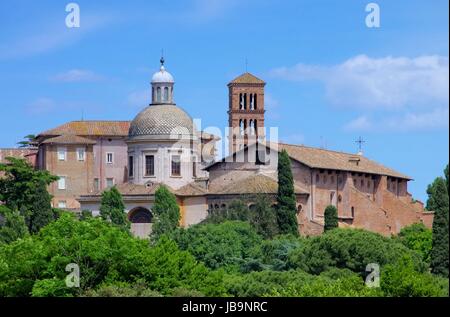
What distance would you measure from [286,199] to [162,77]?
53.8 ft

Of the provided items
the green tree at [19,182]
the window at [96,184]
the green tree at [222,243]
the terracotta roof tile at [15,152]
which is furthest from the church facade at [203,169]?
the green tree at [222,243]

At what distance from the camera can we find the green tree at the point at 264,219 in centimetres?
6412

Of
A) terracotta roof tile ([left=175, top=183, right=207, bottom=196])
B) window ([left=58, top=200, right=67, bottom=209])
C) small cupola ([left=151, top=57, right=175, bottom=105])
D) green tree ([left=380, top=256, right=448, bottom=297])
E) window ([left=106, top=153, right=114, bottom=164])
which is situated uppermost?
small cupola ([left=151, top=57, right=175, bottom=105])

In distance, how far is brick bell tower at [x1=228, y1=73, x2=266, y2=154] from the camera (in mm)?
83750

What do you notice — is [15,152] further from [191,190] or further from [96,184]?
[191,190]

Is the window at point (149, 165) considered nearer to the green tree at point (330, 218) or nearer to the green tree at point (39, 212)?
the green tree at point (39, 212)

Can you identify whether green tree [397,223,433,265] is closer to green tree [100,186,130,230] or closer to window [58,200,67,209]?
green tree [100,186,130,230]

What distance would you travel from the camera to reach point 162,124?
76.8 m

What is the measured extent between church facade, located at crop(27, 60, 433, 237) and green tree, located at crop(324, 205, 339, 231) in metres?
1.17

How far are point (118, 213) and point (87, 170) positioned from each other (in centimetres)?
1322

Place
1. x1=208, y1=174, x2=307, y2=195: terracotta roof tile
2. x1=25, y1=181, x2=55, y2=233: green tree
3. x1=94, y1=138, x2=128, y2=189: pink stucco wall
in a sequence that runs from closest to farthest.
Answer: x1=25, y1=181, x2=55, y2=233: green tree, x1=208, y1=174, x2=307, y2=195: terracotta roof tile, x1=94, y1=138, x2=128, y2=189: pink stucco wall

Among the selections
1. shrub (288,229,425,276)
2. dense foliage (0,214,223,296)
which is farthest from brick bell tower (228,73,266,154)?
dense foliage (0,214,223,296)
